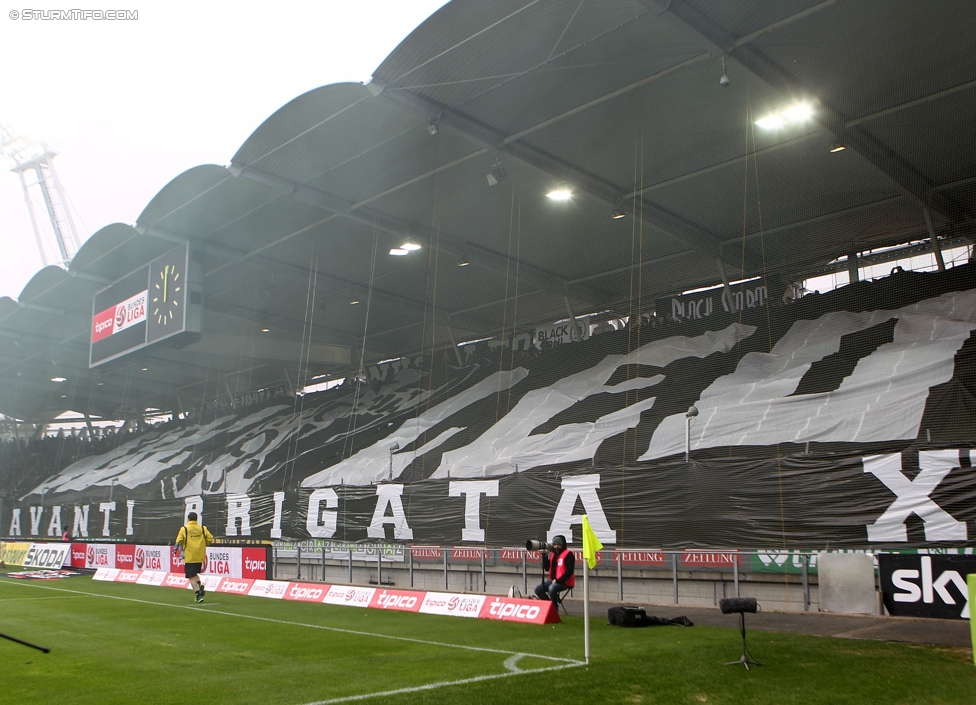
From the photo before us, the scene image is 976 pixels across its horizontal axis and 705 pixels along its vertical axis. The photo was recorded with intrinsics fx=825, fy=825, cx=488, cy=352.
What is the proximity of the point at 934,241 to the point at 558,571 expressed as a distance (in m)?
12.9

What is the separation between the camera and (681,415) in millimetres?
19203

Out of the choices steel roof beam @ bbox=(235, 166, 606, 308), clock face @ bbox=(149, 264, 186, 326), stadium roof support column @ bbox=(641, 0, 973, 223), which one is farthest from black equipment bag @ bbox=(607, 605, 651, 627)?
clock face @ bbox=(149, 264, 186, 326)

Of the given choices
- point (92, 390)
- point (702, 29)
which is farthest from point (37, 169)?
point (702, 29)

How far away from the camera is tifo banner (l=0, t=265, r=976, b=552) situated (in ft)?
39.3

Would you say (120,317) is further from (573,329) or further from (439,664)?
(439,664)

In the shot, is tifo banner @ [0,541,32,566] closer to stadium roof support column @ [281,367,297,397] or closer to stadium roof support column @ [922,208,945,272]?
stadium roof support column @ [281,367,297,397]

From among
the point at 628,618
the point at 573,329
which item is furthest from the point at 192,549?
the point at 573,329

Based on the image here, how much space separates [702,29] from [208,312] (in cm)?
2168

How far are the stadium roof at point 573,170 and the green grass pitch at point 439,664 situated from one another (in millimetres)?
8604

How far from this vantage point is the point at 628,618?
10.8 m

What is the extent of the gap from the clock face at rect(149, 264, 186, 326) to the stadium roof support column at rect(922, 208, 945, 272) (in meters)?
18.3

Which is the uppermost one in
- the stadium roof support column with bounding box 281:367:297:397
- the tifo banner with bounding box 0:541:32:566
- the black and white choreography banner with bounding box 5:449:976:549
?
the stadium roof support column with bounding box 281:367:297:397

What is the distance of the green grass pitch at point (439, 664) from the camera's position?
6.52m

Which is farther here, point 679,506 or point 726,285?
point 726,285
